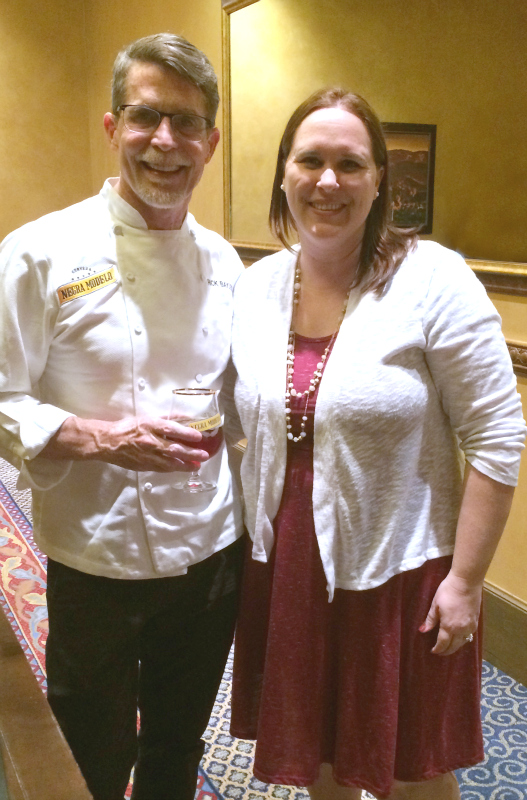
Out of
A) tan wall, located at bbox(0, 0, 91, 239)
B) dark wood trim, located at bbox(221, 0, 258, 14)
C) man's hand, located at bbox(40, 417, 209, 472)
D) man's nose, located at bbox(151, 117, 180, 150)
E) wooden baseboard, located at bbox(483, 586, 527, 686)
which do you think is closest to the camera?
man's hand, located at bbox(40, 417, 209, 472)

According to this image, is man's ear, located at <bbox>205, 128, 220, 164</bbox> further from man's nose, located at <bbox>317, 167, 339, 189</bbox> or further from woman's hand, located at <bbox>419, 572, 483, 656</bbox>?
woman's hand, located at <bbox>419, 572, 483, 656</bbox>

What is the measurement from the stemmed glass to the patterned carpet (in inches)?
30.0

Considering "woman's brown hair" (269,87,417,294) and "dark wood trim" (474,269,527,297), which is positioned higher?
"woman's brown hair" (269,87,417,294)

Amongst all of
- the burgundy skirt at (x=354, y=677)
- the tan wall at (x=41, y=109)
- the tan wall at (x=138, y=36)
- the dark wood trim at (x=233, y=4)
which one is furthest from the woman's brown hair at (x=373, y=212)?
the tan wall at (x=41, y=109)

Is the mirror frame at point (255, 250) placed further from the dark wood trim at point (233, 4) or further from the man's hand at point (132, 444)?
the man's hand at point (132, 444)

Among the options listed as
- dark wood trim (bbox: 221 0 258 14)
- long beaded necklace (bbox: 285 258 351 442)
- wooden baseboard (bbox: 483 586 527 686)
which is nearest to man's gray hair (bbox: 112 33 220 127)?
long beaded necklace (bbox: 285 258 351 442)

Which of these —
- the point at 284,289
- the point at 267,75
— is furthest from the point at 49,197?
the point at 284,289

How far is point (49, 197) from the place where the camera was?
547cm

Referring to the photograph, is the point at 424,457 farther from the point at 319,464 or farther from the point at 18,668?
the point at 18,668

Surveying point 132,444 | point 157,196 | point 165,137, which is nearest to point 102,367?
point 132,444

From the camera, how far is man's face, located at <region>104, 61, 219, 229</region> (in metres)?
1.30

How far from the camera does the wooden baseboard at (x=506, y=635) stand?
234cm

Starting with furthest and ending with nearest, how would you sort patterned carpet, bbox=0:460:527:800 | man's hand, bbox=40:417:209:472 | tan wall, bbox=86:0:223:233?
tan wall, bbox=86:0:223:233, patterned carpet, bbox=0:460:527:800, man's hand, bbox=40:417:209:472

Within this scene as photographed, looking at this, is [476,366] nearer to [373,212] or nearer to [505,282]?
[373,212]
